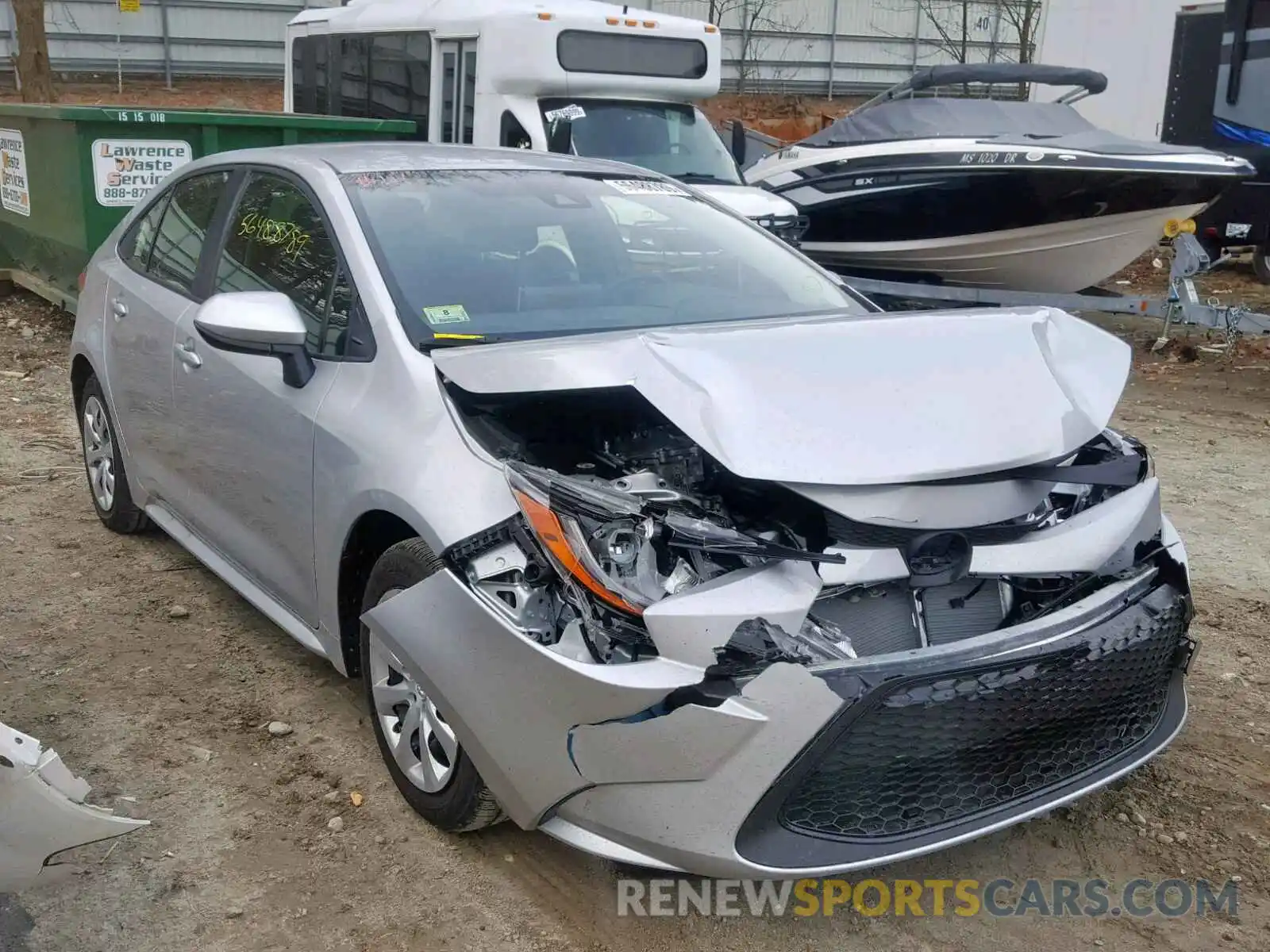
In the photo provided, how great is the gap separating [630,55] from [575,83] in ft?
1.82

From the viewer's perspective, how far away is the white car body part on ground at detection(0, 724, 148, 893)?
2316 millimetres

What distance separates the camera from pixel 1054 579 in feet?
9.63

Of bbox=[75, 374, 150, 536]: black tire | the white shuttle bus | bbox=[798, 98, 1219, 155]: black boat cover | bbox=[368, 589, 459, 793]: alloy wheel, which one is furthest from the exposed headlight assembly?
bbox=[798, 98, 1219, 155]: black boat cover

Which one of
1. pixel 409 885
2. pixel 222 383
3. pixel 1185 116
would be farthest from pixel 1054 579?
pixel 1185 116

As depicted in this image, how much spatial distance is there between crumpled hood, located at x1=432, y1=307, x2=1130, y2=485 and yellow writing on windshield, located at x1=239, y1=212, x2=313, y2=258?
2.85ft

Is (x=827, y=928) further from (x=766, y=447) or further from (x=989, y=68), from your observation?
(x=989, y=68)

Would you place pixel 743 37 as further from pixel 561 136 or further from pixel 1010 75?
pixel 561 136

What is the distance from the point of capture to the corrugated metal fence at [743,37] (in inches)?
943

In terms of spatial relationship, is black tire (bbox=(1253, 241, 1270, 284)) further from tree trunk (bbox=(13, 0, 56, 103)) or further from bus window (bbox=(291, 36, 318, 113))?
tree trunk (bbox=(13, 0, 56, 103))

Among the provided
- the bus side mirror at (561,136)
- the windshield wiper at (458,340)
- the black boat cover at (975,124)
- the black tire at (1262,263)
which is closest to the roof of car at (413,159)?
the windshield wiper at (458,340)

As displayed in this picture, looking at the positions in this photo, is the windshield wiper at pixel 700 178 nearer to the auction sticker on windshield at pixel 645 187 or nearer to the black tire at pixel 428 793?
the auction sticker on windshield at pixel 645 187

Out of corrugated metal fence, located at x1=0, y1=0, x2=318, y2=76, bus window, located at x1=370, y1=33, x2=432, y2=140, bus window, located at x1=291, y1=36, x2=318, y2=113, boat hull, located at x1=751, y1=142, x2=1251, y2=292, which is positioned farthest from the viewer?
corrugated metal fence, located at x1=0, y1=0, x2=318, y2=76

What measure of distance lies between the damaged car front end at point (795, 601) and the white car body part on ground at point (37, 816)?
760mm

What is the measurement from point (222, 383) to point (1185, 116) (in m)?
11.6
